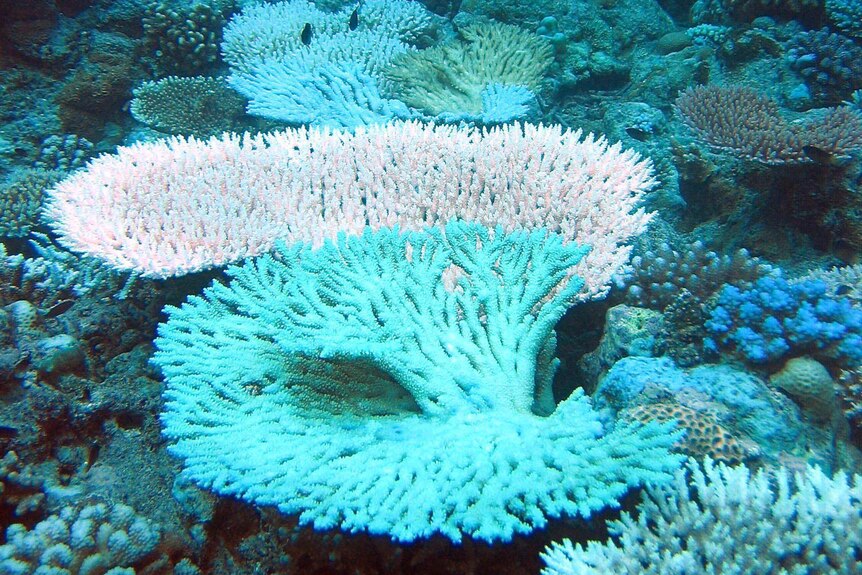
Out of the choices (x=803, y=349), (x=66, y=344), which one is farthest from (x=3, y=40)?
(x=803, y=349)

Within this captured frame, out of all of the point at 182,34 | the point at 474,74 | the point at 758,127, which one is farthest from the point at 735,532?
the point at 182,34

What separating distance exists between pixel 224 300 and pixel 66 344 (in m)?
1.06

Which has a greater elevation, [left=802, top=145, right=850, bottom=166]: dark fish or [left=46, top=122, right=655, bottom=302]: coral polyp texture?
[left=802, top=145, right=850, bottom=166]: dark fish

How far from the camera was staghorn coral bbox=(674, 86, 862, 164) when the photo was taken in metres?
3.63

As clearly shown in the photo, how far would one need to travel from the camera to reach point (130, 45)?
6.23 metres

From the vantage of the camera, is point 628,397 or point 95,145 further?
point 95,145

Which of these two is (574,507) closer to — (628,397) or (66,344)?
(628,397)

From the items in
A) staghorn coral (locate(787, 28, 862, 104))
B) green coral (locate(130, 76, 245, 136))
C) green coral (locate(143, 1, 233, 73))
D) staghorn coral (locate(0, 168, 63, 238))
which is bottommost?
staghorn coral (locate(0, 168, 63, 238))

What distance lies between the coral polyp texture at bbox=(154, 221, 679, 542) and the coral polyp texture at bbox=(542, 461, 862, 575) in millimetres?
137

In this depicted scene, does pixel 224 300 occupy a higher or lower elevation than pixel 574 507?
lower

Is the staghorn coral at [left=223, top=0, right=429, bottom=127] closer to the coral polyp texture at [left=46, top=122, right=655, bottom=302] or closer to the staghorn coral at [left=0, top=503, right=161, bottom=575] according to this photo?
the coral polyp texture at [left=46, top=122, right=655, bottom=302]

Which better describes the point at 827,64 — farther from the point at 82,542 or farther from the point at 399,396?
the point at 82,542

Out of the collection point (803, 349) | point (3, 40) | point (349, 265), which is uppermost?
point (803, 349)

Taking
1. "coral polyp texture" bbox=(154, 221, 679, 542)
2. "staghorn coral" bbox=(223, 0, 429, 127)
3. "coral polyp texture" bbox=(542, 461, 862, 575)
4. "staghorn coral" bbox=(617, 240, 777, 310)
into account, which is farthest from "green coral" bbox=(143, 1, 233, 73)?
"coral polyp texture" bbox=(542, 461, 862, 575)
